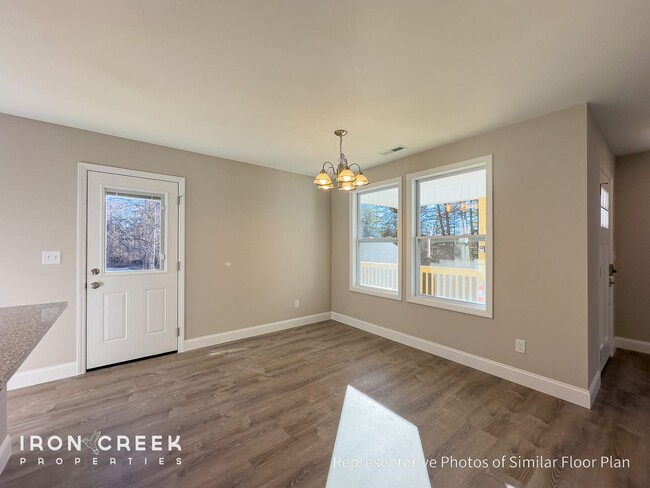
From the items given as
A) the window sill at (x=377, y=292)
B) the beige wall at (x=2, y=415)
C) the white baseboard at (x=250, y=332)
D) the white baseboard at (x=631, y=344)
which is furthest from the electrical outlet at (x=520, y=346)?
the beige wall at (x=2, y=415)

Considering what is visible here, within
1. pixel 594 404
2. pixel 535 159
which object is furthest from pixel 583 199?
pixel 594 404

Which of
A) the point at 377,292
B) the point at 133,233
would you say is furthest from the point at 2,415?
the point at 377,292

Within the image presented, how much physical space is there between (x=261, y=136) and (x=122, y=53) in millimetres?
1447

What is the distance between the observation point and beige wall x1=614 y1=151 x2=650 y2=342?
11.3 ft

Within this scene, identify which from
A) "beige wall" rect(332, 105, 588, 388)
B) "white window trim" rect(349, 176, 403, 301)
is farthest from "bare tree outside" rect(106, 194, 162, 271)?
"beige wall" rect(332, 105, 588, 388)

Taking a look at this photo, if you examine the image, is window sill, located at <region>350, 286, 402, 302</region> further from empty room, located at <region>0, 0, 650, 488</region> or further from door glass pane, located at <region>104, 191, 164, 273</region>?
door glass pane, located at <region>104, 191, 164, 273</region>

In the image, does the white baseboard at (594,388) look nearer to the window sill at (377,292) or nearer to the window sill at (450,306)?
the window sill at (450,306)

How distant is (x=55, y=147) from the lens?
2.81 meters

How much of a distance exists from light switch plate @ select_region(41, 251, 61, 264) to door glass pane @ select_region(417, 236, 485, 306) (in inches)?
159

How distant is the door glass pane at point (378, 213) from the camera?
4082 mm

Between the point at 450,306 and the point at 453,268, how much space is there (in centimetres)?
46

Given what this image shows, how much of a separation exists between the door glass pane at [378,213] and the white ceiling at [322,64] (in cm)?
125

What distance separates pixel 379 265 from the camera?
4363 mm

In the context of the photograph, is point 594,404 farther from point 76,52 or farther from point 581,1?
point 76,52
